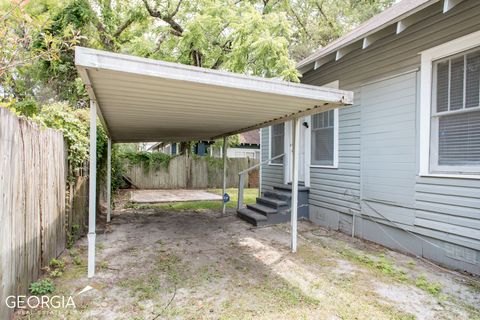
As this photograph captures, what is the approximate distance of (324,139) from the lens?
677 cm

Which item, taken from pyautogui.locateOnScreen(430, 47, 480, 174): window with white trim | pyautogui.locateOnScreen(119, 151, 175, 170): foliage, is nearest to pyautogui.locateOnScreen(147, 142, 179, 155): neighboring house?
pyautogui.locateOnScreen(119, 151, 175, 170): foliage

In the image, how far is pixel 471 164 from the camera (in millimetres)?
3902

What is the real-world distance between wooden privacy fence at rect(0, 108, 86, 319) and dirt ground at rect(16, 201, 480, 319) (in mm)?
382

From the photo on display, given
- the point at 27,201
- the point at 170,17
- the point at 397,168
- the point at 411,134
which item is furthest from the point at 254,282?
the point at 170,17

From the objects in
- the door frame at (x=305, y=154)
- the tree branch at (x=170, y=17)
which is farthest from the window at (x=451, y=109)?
the tree branch at (x=170, y=17)

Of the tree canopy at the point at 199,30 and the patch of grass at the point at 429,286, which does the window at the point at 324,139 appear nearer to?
the tree canopy at the point at 199,30

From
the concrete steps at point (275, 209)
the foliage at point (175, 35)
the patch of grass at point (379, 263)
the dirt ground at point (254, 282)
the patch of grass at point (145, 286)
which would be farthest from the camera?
the foliage at point (175, 35)

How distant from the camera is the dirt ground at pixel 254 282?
2893 mm

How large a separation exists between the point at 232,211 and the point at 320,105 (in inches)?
200

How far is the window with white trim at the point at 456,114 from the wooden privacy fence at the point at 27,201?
5.12m

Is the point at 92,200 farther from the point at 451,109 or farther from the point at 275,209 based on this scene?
the point at 451,109

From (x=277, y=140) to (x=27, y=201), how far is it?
261 inches

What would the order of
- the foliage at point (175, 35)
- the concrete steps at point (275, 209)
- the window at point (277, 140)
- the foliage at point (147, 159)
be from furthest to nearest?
the foliage at point (147, 159) < the window at point (277, 140) < the foliage at point (175, 35) < the concrete steps at point (275, 209)

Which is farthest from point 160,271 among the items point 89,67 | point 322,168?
point 322,168
